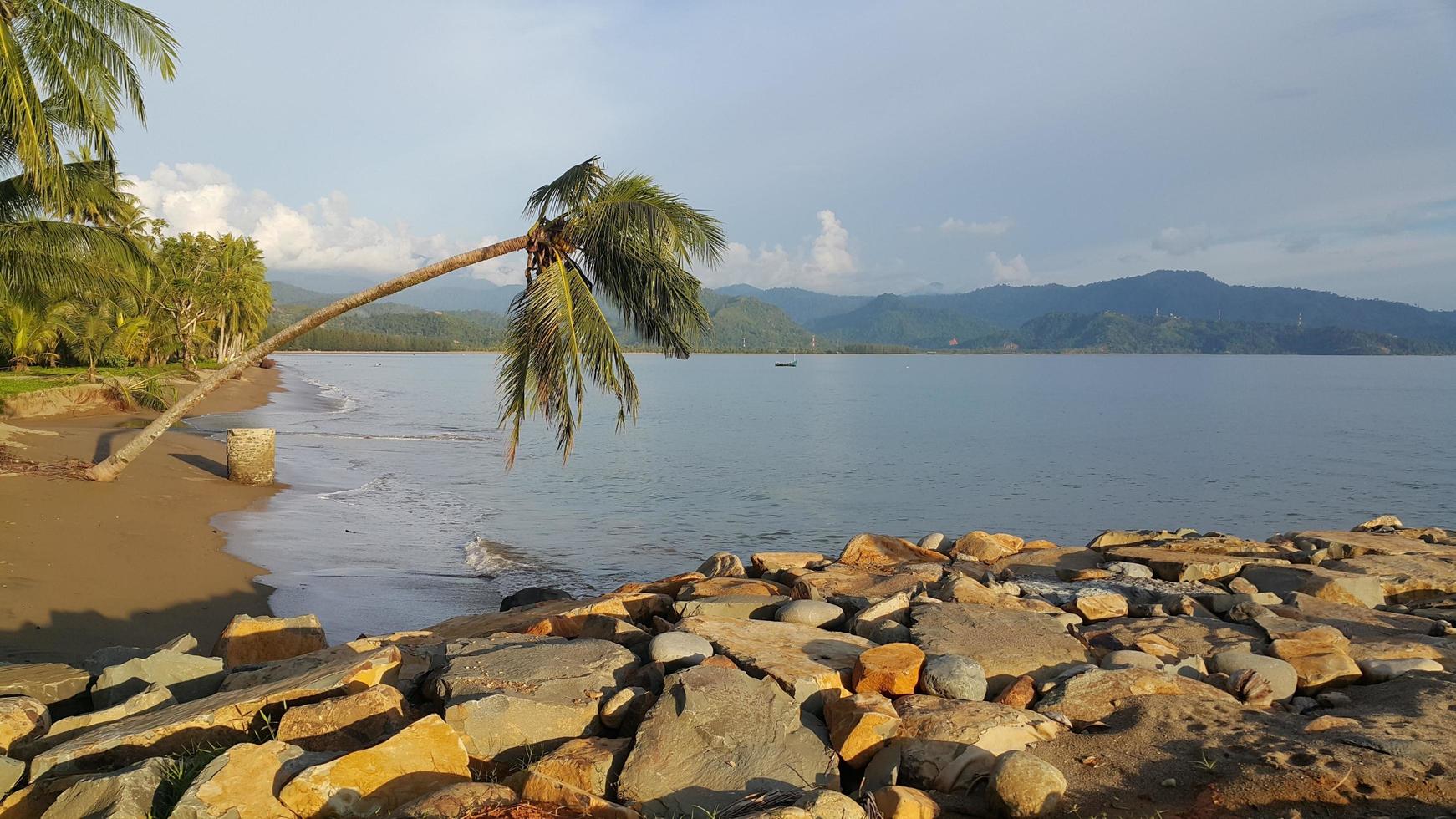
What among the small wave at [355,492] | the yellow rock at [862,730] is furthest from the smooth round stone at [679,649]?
the small wave at [355,492]

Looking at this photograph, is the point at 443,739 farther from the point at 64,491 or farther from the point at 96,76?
the point at 96,76

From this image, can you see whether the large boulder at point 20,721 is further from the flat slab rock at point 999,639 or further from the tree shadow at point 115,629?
the flat slab rock at point 999,639

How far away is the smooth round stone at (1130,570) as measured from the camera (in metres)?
10.3

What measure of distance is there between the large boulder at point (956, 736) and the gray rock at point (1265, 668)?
1715 millimetres

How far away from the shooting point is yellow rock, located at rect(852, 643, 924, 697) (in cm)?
574

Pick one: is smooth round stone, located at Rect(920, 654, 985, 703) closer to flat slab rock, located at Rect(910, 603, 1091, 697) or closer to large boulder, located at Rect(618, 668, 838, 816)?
flat slab rock, located at Rect(910, 603, 1091, 697)

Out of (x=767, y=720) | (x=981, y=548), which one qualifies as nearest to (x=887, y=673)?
(x=767, y=720)

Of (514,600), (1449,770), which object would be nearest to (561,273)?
(514,600)

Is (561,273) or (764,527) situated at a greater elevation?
(561,273)

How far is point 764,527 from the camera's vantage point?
832 inches

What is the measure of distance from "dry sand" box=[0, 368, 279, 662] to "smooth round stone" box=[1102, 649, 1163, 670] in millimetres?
9137

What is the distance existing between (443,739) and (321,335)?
191188mm

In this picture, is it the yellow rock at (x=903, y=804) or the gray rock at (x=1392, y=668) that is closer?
the yellow rock at (x=903, y=804)

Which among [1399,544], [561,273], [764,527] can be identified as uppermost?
[561,273]
